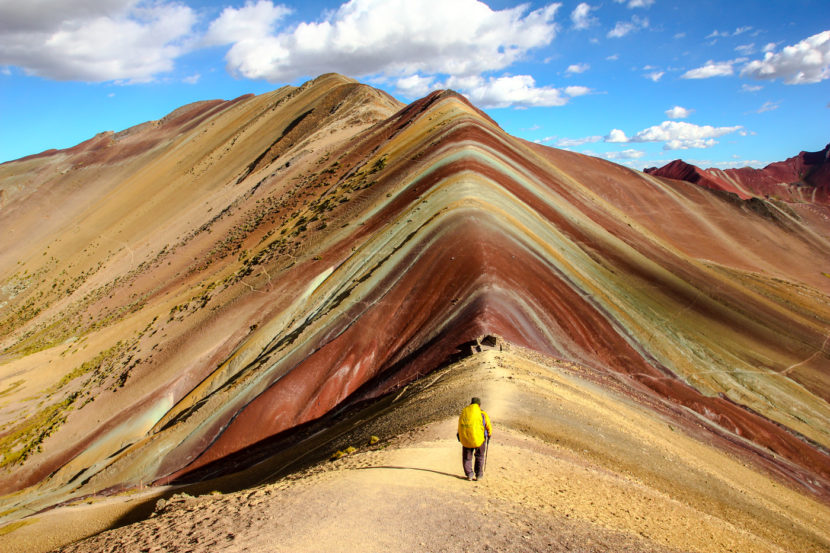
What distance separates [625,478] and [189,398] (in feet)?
54.1

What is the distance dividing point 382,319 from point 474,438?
1022cm

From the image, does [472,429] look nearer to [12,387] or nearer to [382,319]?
[382,319]

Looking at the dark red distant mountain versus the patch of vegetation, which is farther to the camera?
the dark red distant mountain

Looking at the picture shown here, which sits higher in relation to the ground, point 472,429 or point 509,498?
point 472,429

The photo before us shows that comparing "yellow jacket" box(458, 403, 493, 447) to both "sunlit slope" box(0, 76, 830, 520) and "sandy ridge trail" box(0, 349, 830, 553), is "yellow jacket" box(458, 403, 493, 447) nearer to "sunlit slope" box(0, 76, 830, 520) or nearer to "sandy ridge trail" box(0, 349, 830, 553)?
"sandy ridge trail" box(0, 349, 830, 553)

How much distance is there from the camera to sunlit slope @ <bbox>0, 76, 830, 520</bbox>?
50.9ft

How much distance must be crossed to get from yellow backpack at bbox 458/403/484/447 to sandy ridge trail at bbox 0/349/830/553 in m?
0.66

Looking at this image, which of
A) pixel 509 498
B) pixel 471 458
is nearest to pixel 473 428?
pixel 471 458

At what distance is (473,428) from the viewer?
6.95 metres

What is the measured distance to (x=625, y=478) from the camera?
331 inches

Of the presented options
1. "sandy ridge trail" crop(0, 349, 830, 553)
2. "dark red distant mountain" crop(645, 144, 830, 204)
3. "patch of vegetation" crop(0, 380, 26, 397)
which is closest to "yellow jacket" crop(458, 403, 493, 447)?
"sandy ridge trail" crop(0, 349, 830, 553)

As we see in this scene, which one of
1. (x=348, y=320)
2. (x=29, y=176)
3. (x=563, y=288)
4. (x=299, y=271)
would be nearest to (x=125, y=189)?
(x=29, y=176)

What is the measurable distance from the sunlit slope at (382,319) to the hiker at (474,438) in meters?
6.47

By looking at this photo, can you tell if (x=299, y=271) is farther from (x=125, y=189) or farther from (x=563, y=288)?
(x=125, y=189)
